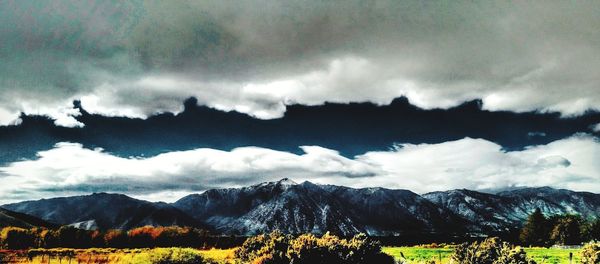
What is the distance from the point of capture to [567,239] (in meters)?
130

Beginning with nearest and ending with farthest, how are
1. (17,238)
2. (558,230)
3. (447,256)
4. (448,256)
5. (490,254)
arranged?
(490,254) < (448,256) < (447,256) < (17,238) < (558,230)

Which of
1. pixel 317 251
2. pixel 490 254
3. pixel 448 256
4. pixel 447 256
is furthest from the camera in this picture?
pixel 447 256

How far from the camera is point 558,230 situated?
13275 centimetres

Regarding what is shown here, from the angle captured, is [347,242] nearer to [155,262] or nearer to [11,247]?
[155,262]

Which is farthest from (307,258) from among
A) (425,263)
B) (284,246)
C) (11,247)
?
(11,247)

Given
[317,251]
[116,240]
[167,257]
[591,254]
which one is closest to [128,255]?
[167,257]

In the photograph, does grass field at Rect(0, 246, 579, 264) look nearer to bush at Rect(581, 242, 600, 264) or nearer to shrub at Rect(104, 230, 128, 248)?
bush at Rect(581, 242, 600, 264)

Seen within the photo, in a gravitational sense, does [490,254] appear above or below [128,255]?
above

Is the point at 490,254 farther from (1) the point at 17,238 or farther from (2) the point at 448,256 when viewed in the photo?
(1) the point at 17,238

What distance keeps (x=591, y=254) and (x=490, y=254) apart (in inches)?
580

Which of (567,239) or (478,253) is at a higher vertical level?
(478,253)

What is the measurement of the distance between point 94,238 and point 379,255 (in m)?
118

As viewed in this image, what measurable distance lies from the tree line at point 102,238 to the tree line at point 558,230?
9892 centimetres

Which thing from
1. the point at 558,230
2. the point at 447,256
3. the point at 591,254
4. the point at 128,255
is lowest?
the point at 558,230
